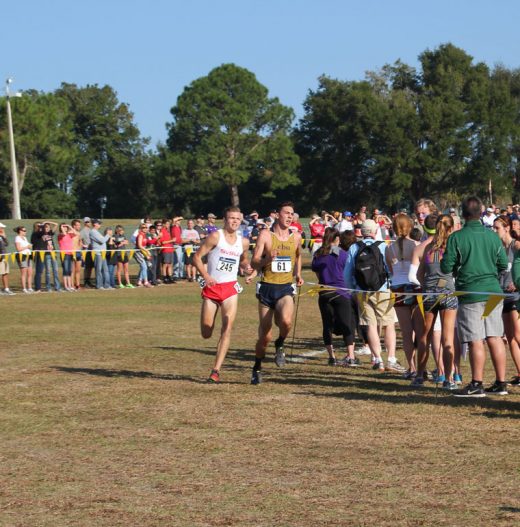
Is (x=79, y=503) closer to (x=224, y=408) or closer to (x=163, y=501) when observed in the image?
(x=163, y=501)

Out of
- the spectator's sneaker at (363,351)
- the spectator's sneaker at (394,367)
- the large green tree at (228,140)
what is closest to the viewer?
the spectator's sneaker at (394,367)

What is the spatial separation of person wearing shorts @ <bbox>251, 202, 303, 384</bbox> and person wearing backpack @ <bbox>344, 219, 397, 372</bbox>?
5.12ft

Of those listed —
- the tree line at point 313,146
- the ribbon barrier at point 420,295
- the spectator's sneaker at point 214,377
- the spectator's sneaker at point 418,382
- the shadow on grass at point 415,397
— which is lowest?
the shadow on grass at point 415,397

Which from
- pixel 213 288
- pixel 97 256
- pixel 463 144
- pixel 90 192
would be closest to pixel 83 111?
pixel 90 192

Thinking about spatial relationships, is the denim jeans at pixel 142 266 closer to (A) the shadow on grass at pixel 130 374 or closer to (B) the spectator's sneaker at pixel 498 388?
(A) the shadow on grass at pixel 130 374

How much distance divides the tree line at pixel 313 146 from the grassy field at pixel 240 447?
7598cm

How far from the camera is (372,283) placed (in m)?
13.4

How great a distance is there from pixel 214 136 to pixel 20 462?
88.9m

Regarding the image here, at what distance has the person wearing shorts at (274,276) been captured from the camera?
11859mm

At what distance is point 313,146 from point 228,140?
7803 millimetres

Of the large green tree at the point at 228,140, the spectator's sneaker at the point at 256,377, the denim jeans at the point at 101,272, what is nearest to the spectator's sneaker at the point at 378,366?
the spectator's sneaker at the point at 256,377

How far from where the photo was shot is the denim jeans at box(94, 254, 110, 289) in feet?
97.3

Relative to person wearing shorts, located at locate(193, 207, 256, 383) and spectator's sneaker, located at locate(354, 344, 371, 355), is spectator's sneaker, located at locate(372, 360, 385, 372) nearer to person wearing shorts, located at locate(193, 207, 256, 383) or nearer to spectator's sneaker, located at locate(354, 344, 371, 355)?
spectator's sneaker, located at locate(354, 344, 371, 355)

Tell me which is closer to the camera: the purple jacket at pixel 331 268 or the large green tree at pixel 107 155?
the purple jacket at pixel 331 268
